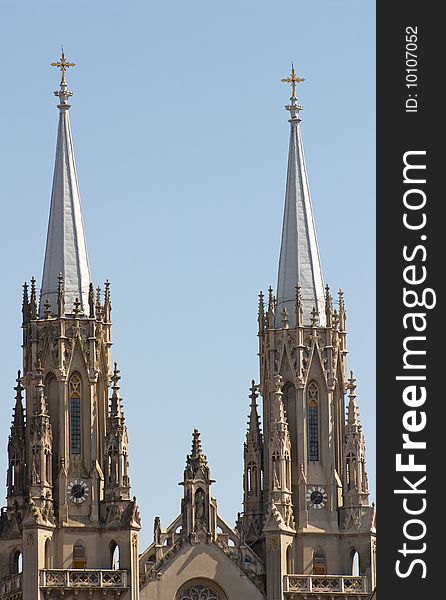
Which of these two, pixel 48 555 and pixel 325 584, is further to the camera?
pixel 325 584

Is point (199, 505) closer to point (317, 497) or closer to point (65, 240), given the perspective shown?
point (317, 497)

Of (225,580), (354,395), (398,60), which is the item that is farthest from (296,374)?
(398,60)

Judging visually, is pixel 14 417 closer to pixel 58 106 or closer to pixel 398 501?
pixel 58 106

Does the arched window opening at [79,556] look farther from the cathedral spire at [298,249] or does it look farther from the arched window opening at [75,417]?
the cathedral spire at [298,249]

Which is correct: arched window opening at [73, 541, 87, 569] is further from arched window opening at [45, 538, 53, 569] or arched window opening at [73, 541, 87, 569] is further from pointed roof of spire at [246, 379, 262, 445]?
pointed roof of spire at [246, 379, 262, 445]

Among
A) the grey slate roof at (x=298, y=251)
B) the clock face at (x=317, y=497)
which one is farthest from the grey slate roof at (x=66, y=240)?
the clock face at (x=317, y=497)

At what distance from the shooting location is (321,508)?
110m

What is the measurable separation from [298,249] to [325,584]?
53.2 feet

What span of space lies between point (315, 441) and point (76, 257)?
14415 millimetres

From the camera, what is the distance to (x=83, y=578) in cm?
10669

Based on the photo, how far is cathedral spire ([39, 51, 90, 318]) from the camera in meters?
111

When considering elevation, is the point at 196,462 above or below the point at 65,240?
below

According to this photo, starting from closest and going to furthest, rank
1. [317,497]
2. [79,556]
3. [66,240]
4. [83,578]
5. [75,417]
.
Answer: [83,578], [79,556], [75,417], [317,497], [66,240]

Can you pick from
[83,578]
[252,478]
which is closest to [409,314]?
[83,578]
